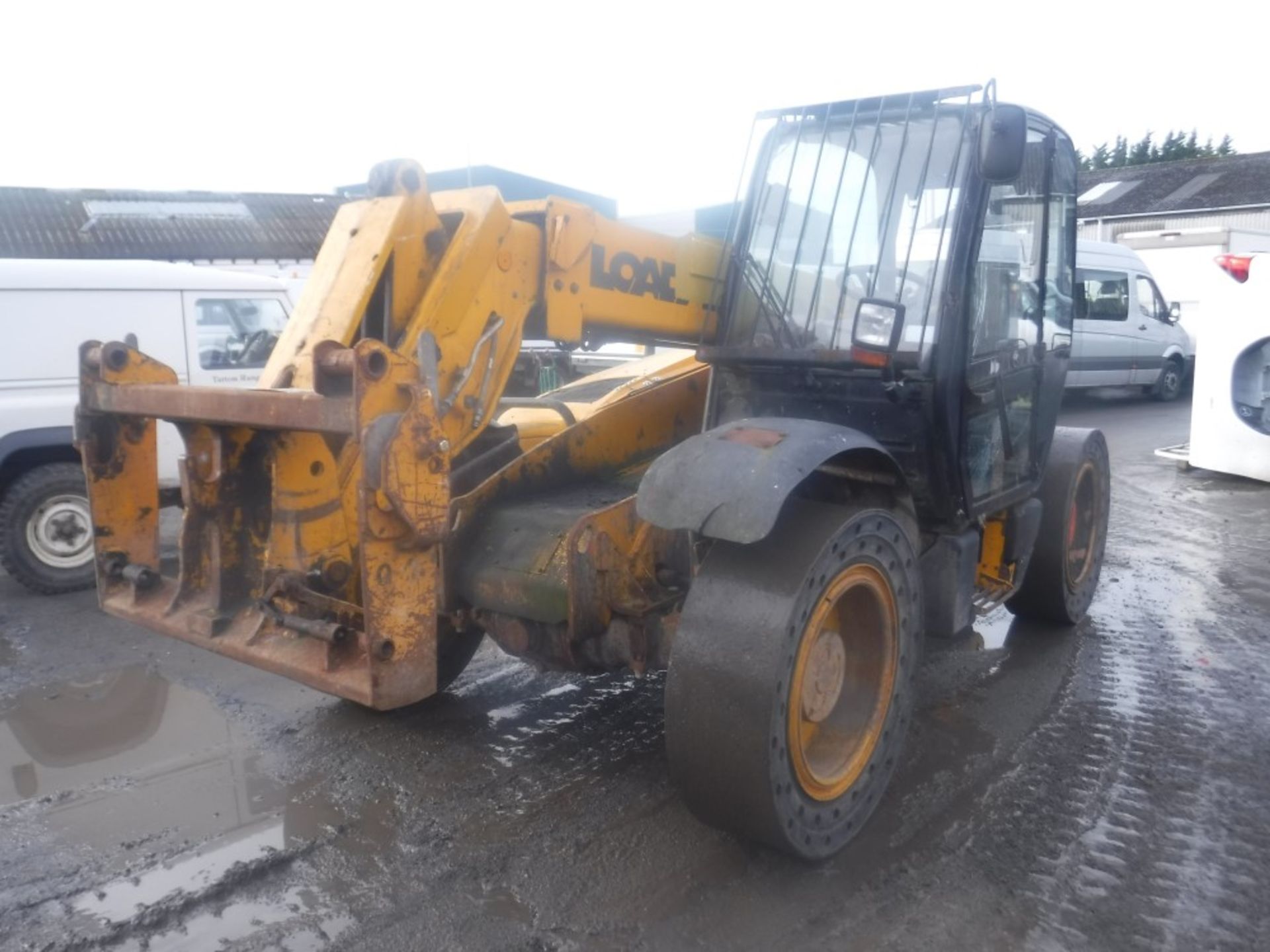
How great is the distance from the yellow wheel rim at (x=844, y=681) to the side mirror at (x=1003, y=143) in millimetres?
1407

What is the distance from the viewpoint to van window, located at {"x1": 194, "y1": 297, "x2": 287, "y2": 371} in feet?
24.2

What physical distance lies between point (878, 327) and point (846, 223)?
489 mm

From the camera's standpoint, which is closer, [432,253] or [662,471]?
[662,471]

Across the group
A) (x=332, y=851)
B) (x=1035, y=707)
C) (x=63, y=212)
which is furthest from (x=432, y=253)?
(x=63, y=212)

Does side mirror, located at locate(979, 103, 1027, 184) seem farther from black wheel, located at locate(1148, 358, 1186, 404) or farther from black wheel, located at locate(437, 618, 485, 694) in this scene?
black wheel, located at locate(1148, 358, 1186, 404)

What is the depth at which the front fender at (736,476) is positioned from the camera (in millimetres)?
2951

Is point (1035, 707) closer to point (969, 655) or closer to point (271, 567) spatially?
point (969, 655)

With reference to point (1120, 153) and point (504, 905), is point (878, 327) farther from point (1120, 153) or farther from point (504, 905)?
point (1120, 153)

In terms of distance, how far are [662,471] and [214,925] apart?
1.84 meters

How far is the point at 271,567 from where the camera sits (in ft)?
11.6

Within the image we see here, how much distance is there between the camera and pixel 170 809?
372 centimetres

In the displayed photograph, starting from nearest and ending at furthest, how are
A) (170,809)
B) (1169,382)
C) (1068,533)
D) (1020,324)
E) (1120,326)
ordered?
(170,809), (1020,324), (1068,533), (1120,326), (1169,382)

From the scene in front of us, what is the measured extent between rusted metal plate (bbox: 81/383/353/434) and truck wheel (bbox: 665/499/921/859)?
1.19 meters

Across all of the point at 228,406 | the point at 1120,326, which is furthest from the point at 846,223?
the point at 1120,326
